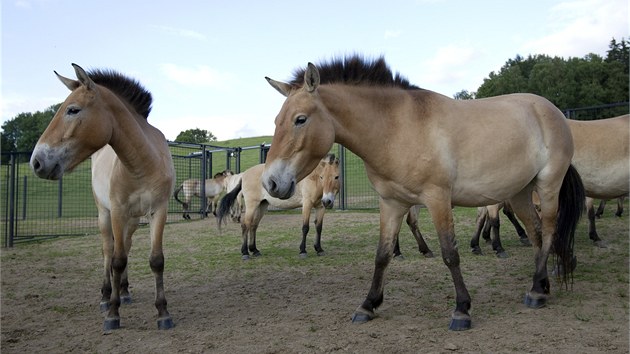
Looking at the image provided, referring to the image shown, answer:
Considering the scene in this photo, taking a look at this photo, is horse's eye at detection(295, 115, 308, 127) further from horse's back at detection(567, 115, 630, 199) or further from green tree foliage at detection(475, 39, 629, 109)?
Result: green tree foliage at detection(475, 39, 629, 109)

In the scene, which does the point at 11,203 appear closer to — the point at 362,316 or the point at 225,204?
the point at 225,204

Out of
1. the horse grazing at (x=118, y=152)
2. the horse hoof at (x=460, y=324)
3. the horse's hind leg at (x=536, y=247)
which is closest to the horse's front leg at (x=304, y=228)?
the horse grazing at (x=118, y=152)

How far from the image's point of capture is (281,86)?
3.63 metres

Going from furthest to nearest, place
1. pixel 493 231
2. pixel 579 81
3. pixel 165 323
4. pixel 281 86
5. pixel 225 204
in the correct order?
1. pixel 579 81
2. pixel 225 204
3. pixel 493 231
4. pixel 165 323
5. pixel 281 86

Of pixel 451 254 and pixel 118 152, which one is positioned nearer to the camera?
pixel 451 254

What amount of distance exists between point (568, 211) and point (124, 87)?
475 cm

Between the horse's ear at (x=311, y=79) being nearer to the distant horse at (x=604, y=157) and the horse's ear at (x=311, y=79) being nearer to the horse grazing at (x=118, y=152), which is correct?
the horse grazing at (x=118, y=152)

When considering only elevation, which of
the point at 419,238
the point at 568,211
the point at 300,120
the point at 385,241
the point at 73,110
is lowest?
the point at 419,238

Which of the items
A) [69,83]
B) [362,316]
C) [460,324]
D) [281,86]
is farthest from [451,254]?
[69,83]

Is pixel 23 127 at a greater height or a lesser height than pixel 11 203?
greater

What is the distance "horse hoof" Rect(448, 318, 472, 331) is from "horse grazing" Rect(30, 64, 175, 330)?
2.43m

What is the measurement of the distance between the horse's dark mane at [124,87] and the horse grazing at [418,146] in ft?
5.30

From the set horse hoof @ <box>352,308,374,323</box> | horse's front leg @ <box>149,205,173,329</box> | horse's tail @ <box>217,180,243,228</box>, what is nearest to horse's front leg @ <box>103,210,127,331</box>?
horse's front leg @ <box>149,205,173,329</box>

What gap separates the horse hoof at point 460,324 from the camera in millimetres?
3289
